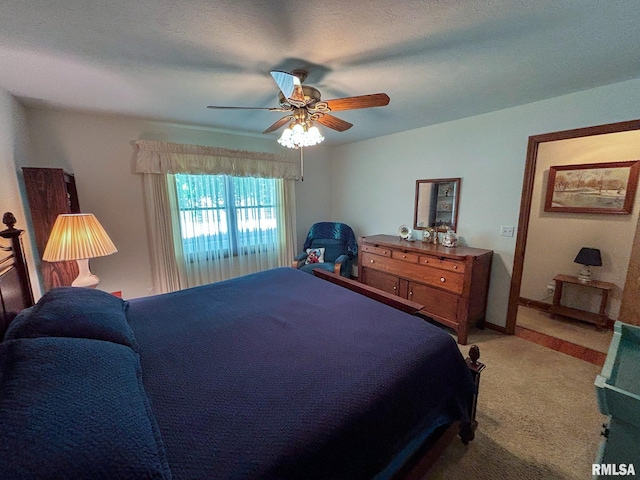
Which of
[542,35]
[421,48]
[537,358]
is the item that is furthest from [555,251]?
[421,48]

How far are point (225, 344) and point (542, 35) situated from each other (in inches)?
95.6

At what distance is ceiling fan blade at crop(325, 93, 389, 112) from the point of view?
5.34 ft

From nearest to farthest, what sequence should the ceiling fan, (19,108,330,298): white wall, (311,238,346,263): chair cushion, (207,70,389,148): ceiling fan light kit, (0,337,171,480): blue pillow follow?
(0,337,171,480): blue pillow → the ceiling fan → (207,70,389,148): ceiling fan light kit → (19,108,330,298): white wall → (311,238,346,263): chair cushion

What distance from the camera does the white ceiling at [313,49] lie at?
1200mm

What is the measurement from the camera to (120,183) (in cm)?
282

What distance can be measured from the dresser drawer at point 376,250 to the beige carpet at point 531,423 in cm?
144

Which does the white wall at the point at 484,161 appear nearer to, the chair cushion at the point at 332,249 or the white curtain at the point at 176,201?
the chair cushion at the point at 332,249

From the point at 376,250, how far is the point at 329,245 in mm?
943

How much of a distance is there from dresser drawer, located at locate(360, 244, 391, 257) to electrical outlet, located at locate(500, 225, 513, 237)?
1.20 metres

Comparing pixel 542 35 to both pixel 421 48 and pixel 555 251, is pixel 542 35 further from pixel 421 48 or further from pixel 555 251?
pixel 555 251

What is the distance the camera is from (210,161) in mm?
3232

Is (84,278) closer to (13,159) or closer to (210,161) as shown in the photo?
(13,159)

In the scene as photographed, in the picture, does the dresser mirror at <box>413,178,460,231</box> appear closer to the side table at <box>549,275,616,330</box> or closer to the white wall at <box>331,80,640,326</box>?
the white wall at <box>331,80,640,326</box>

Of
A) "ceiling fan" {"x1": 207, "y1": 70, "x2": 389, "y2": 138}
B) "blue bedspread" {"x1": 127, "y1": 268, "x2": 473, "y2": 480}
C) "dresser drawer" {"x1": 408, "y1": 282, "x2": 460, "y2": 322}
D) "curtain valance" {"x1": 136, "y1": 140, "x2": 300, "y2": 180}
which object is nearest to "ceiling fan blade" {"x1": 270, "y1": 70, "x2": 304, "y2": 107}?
"ceiling fan" {"x1": 207, "y1": 70, "x2": 389, "y2": 138}
